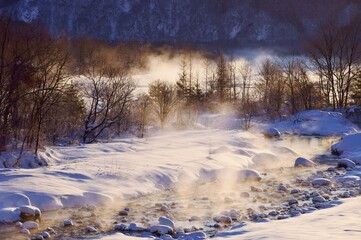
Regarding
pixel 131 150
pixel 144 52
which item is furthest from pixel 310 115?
pixel 144 52

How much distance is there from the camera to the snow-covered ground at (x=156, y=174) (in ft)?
34.2

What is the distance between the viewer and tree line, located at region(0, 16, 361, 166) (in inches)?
850

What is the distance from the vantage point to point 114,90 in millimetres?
32031

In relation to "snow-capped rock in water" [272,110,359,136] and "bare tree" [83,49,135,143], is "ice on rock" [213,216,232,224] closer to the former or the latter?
"bare tree" [83,49,135,143]

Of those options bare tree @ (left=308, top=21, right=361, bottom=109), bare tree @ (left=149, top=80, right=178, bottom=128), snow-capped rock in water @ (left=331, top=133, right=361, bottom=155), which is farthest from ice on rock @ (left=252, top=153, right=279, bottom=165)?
bare tree @ (left=308, top=21, right=361, bottom=109)

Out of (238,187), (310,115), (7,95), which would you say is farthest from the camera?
(310,115)

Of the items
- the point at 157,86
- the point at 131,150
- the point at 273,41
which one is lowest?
the point at 131,150

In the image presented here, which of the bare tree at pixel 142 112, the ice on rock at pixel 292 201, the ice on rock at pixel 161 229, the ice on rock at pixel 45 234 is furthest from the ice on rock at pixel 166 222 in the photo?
the bare tree at pixel 142 112

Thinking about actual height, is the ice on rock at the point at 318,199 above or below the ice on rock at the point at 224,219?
above

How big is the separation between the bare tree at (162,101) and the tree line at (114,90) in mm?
89

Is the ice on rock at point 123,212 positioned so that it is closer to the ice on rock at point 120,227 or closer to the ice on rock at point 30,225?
the ice on rock at point 120,227

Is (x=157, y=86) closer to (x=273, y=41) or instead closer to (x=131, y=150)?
(x=131, y=150)

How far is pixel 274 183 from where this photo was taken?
16984 millimetres

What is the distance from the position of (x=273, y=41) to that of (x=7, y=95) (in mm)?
101687
